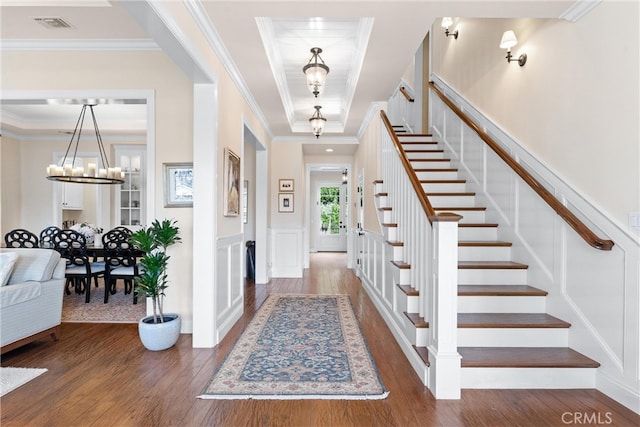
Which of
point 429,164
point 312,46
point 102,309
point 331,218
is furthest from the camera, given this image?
point 331,218

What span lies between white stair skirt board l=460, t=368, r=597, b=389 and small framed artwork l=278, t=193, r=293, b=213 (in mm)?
5001

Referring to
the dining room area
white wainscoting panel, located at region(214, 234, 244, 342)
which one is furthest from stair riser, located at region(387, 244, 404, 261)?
the dining room area

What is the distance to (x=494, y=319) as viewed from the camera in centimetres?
267

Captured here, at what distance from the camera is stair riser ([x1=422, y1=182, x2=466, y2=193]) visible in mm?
4172

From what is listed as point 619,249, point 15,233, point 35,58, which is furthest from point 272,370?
point 15,233

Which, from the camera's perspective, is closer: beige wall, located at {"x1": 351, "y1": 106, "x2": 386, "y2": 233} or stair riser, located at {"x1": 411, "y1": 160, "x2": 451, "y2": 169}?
stair riser, located at {"x1": 411, "y1": 160, "x2": 451, "y2": 169}

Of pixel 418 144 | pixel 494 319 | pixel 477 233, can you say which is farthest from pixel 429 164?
pixel 494 319

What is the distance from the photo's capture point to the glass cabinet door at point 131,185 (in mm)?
7043

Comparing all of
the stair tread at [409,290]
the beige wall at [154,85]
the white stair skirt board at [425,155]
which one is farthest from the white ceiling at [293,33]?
the stair tread at [409,290]

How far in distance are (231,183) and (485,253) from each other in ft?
8.89

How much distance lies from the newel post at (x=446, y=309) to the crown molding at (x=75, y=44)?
3.32m

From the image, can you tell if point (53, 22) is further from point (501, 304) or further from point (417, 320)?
point (501, 304)

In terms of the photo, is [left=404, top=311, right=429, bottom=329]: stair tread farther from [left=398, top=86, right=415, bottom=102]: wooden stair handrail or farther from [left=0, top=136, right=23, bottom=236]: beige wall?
[left=0, top=136, right=23, bottom=236]: beige wall

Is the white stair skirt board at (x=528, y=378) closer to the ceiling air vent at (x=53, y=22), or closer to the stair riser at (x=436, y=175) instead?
the stair riser at (x=436, y=175)
